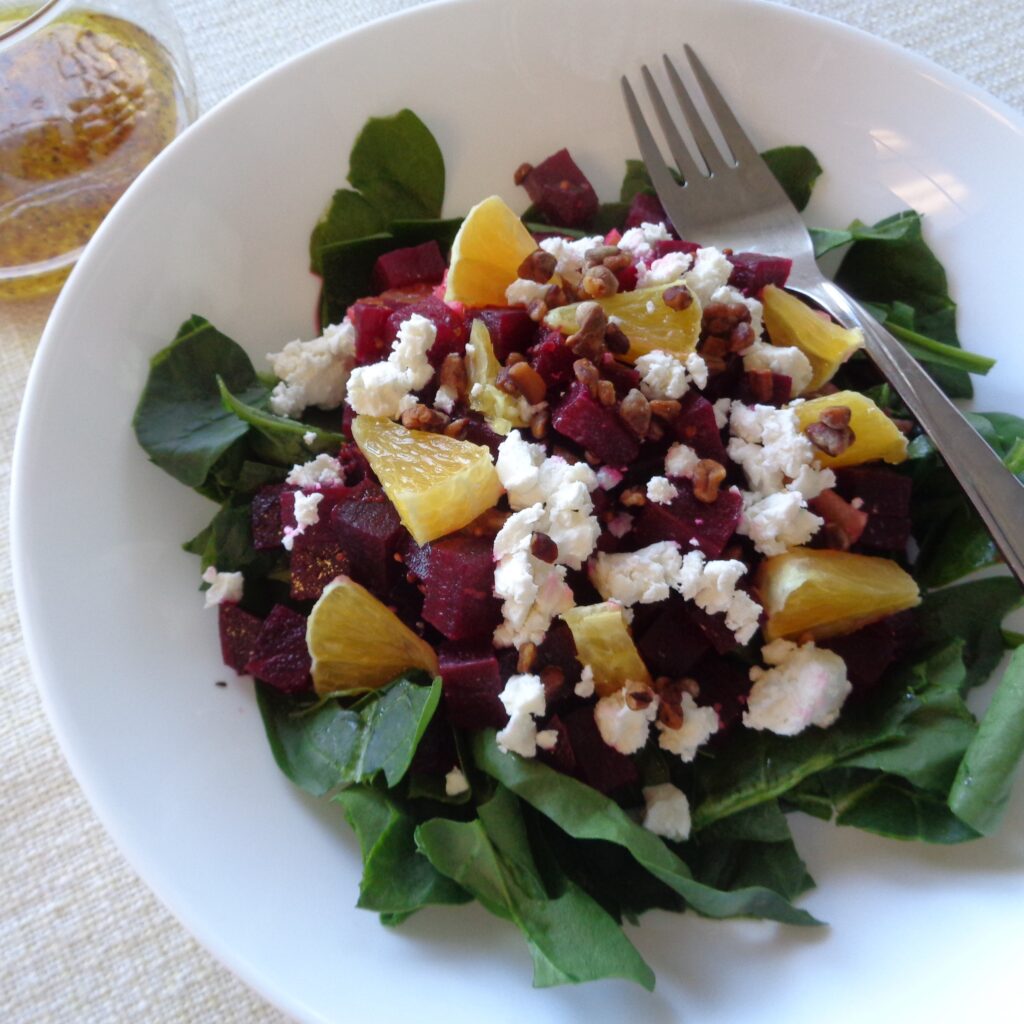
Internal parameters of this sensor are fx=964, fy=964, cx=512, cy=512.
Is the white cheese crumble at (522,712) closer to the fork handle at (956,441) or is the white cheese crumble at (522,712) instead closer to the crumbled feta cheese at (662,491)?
the crumbled feta cheese at (662,491)

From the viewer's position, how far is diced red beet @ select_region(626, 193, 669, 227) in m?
2.02

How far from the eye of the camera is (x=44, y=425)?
5.28 feet

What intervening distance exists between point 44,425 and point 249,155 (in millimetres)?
684

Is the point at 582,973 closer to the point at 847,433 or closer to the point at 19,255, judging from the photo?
the point at 847,433

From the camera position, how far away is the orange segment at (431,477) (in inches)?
60.7

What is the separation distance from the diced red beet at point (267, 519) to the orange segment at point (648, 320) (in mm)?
589

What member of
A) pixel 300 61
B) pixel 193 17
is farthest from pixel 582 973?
pixel 193 17

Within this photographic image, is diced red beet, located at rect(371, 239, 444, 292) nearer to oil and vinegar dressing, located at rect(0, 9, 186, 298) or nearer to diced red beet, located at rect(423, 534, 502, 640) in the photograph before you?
diced red beet, located at rect(423, 534, 502, 640)

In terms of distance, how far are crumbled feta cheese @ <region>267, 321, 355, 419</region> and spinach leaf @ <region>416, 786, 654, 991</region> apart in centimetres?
83

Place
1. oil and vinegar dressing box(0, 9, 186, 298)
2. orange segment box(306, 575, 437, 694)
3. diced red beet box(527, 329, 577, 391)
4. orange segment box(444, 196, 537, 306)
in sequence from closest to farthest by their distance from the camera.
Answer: orange segment box(306, 575, 437, 694)
diced red beet box(527, 329, 577, 391)
orange segment box(444, 196, 537, 306)
oil and vinegar dressing box(0, 9, 186, 298)

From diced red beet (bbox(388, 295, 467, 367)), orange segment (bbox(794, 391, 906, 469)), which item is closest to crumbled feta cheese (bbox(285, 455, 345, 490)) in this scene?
diced red beet (bbox(388, 295, 467, 367))

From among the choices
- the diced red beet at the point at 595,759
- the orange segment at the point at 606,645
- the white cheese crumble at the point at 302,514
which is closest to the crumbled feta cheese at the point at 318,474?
the white cheese crumble at the point at 302,514

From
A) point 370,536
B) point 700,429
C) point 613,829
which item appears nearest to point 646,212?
point 700,429

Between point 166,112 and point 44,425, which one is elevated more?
point 166,112
